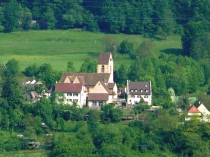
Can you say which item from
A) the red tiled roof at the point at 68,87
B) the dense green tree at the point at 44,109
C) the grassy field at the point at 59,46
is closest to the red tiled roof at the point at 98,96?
the red tiled roof at the point at 68,87

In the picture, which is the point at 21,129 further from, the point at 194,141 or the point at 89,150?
the point at 194,141

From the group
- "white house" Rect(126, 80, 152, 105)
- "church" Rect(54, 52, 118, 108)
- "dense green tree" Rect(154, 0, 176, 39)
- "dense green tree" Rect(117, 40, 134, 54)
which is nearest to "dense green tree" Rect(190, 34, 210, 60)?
"dense green tree" Rect(117, 40, 134, 54)

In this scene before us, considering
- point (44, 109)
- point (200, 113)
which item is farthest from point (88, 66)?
point (200, 113)

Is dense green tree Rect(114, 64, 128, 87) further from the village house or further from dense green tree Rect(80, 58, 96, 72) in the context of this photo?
the village house

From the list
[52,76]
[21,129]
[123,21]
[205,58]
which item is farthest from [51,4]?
[21,129]

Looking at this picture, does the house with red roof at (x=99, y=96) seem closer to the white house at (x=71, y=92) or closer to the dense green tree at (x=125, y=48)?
the white house at (x=71, y=92)
